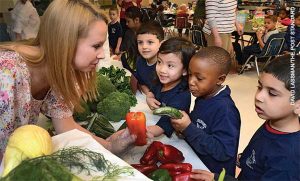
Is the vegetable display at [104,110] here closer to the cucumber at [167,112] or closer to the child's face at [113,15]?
the cucumber at [167,112]

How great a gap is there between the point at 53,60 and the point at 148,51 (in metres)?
1.04

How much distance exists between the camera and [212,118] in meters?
1.47

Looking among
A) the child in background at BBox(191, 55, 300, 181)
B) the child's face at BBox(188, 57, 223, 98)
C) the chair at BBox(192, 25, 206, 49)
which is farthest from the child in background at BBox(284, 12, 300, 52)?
the chair at BBox(192, 25, 206, 49)

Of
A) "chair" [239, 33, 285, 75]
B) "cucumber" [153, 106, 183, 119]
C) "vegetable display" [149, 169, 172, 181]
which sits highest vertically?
"cucumber" [153, 106, 183, 119]

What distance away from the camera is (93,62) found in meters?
1.25

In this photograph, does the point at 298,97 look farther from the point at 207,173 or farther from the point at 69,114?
the point at 69,114

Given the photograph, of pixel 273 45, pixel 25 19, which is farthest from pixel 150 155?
pixel 25 19

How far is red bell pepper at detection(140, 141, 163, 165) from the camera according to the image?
129 centimetres

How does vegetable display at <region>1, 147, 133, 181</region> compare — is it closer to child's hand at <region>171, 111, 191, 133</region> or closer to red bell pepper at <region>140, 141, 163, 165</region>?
red bell pepper at <region>140, 141, 163, 165</region>

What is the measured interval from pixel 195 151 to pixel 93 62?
63 centimetres

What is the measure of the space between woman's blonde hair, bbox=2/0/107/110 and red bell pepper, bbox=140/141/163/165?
0.44 metres

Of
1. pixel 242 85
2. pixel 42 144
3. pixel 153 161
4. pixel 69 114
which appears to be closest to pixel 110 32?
pixel 242 85

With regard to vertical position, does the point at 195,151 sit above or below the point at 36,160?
below

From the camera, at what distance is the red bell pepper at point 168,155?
128 cm
